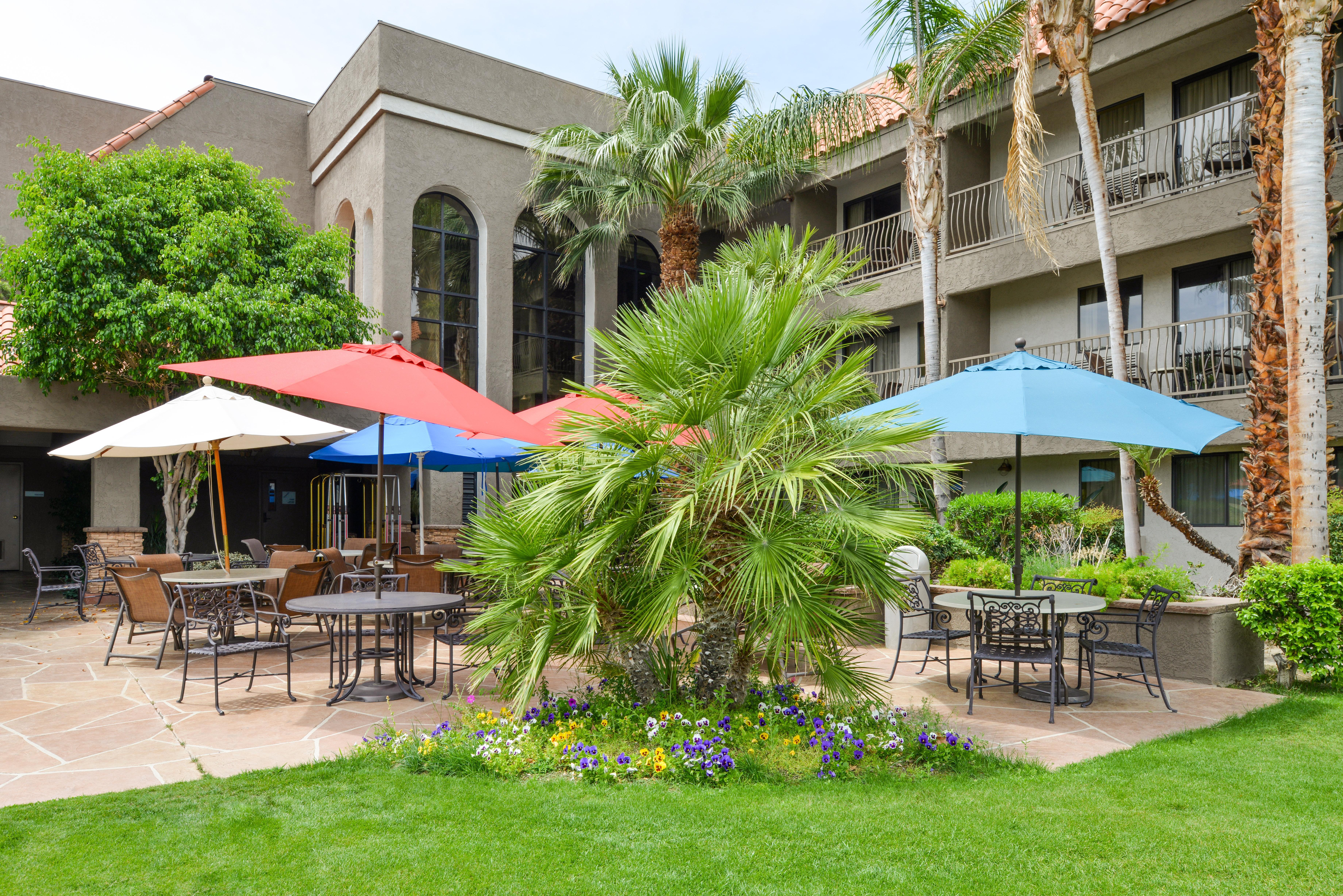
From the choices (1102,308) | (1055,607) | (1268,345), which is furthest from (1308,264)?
(1102,308)

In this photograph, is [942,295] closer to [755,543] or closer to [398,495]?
[398,495]

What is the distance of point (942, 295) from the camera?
52.3 feet

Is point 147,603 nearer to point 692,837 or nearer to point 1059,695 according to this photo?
point 692,837

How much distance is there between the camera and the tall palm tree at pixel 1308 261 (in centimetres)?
778

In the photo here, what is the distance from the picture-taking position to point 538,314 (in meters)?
18.3

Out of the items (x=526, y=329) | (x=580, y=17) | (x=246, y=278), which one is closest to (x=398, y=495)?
(x=526, y=329)

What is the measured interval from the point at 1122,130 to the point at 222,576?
14927 millimetres

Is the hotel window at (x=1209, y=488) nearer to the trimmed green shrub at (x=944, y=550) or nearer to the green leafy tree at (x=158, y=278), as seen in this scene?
the trimmed green shrub at (x=944, y=550)

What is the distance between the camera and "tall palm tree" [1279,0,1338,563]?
7777mm

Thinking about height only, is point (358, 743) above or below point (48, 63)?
below

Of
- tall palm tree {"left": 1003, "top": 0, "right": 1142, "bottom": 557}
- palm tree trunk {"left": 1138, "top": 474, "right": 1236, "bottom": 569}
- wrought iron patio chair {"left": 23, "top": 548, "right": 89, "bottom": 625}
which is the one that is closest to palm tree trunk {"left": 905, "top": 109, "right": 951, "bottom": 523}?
tall palm tree {"left": 1003, "top": 0, "right": 1142, "bottom": 557}

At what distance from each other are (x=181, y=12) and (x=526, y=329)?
25.6 ft

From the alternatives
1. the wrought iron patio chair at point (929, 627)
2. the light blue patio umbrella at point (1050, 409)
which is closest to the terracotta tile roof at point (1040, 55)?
the light blue patio umbrella at point (1050, 409)

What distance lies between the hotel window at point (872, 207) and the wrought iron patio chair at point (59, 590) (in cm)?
1457
